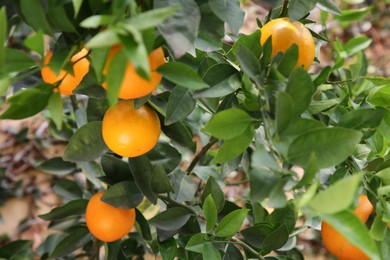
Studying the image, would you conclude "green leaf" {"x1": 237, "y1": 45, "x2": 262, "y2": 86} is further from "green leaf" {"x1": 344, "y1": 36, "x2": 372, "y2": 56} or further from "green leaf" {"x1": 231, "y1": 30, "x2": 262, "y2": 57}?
"green leaf" {"x1": 344, "y1": 36, "x2": 372, "y2": 56}

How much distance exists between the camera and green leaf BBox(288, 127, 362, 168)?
1.57 feet

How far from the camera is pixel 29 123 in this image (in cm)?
177

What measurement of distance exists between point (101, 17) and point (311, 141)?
9.2 inches

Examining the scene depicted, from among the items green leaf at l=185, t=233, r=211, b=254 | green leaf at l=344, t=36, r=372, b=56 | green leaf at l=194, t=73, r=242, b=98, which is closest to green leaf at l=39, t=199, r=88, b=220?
green leaf at l=185, t=233, r=211, b=254

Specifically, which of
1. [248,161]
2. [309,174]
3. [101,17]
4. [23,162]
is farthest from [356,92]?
[23,162]

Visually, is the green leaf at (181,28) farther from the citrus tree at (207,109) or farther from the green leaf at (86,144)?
the green leaf at (86,144)

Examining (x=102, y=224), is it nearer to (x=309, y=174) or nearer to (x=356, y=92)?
(x=309, y=174)

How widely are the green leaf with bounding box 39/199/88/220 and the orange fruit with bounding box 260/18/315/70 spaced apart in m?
0.42

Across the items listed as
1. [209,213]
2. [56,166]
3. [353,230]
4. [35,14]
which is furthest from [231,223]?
[56,166]

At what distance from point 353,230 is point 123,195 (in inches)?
15.3

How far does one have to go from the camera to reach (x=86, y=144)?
0.70 meters

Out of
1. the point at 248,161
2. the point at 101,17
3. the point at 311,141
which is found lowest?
the point at 248,161

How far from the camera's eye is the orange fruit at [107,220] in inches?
29.2

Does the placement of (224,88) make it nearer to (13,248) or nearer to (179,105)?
(179,105)
